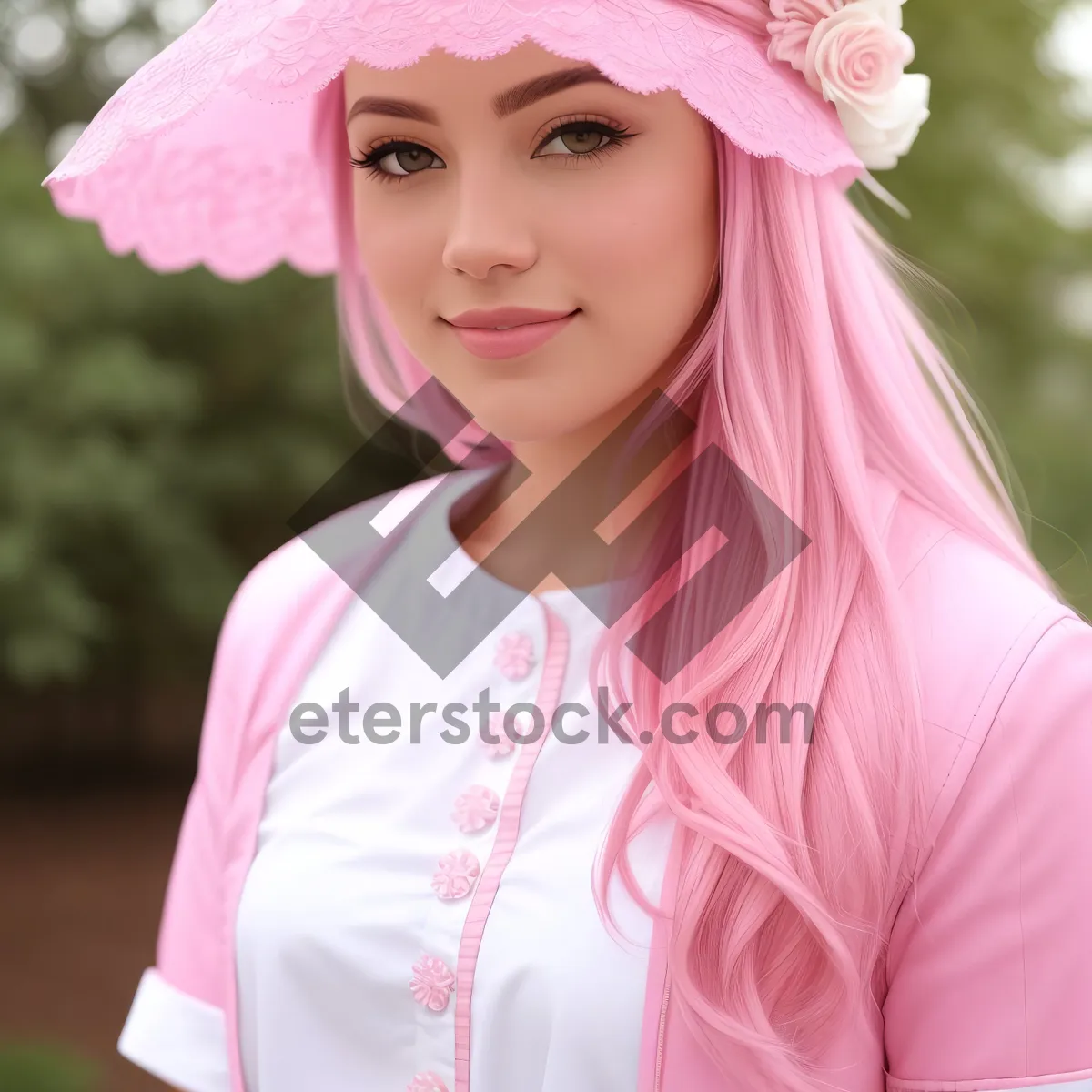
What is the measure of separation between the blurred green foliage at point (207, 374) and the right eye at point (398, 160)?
2.78 metres

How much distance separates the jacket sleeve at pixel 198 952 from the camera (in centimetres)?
129

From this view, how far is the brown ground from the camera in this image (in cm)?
390

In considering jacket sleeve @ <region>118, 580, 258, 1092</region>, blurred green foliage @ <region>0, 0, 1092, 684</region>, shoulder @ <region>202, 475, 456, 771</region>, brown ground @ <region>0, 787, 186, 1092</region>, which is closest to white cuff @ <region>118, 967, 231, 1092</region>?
jacket sleeve @ <region>118, 580, 258, 1092</region>

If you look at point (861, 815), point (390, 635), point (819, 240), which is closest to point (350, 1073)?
point (390, 635)

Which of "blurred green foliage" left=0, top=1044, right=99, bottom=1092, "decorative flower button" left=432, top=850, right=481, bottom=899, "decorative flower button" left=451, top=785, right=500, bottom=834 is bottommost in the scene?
"blurred green foliage" left=0, top=1044, right=99, bottom=1092

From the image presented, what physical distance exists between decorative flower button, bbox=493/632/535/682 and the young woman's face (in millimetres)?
224

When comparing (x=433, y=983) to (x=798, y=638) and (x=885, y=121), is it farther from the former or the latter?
(x=885, y=121)

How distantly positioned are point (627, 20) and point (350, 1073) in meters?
0.95

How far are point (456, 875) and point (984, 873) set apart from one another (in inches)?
17.4

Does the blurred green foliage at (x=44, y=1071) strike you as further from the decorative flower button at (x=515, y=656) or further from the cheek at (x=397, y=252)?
the cheek at (x=397, y=252)

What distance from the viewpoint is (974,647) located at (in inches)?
37.5

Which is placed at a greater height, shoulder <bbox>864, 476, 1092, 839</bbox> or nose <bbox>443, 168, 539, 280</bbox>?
nose <bbox>443, 168, 539, 280</bbox>

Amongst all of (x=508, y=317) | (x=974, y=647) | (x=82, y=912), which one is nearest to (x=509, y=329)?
(x=508, y=317)

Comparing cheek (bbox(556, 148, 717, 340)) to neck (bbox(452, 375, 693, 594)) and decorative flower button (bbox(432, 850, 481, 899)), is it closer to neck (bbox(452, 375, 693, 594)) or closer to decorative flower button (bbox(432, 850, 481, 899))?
neck (bbox(452, 375, 693, 594))
